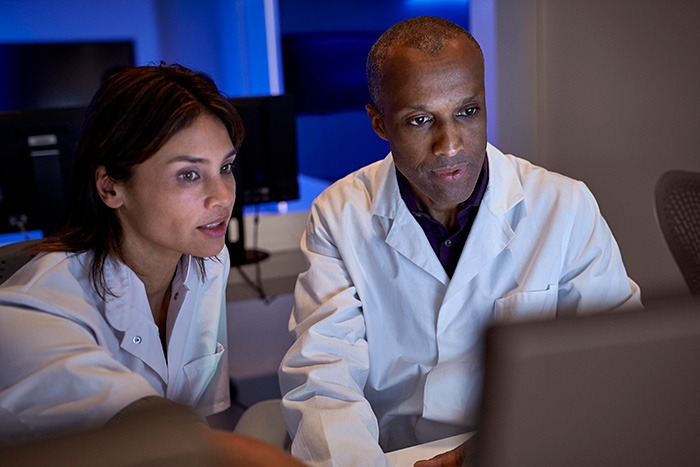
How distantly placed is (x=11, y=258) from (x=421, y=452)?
786 millimetres

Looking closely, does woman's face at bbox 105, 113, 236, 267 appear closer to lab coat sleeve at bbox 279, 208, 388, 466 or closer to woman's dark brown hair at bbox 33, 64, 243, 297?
woman's dark brown hair at bbox 33, 64, 243, 297

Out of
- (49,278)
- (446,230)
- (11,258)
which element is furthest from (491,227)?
(11,258)

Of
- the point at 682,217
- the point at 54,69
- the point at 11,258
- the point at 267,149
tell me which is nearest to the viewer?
the point at 11,258

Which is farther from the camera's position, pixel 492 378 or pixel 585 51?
pixel 585 51

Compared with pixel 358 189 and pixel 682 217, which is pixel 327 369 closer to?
pixel 358 189

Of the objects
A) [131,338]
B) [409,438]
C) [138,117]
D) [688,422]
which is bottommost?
[409,438]

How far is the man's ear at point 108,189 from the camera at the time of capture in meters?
1.30

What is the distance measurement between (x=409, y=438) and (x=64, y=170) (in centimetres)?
154

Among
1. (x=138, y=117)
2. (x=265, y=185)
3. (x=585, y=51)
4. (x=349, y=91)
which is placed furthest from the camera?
(x=349, y=91)

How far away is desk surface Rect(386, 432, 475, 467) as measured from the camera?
1072 mm

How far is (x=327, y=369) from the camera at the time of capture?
122cm

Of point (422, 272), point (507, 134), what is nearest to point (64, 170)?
point (422, 272)

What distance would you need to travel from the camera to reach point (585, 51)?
300 cm

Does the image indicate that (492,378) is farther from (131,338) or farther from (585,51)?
(585,51)
